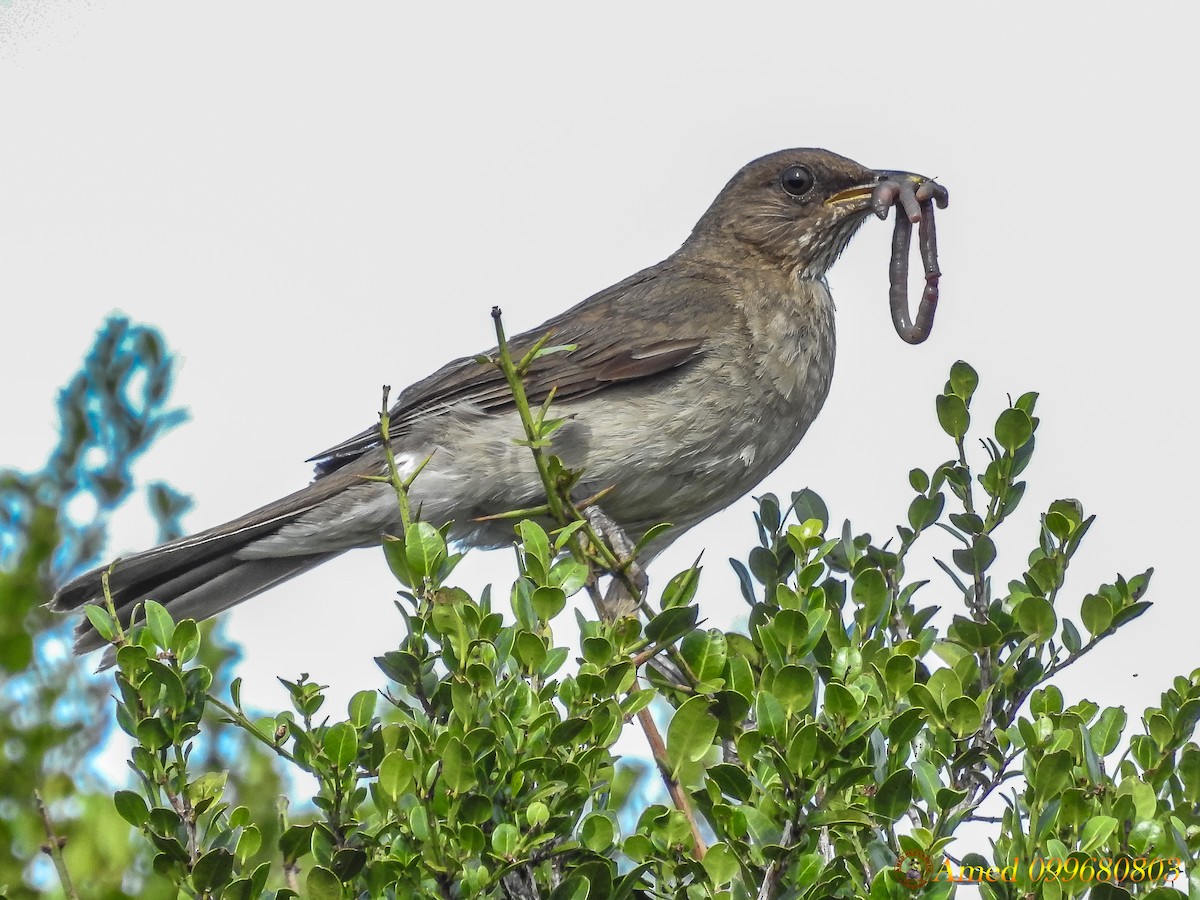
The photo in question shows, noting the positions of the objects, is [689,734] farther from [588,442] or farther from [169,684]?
[588,442]

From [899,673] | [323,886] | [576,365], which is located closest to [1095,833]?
[899,673]

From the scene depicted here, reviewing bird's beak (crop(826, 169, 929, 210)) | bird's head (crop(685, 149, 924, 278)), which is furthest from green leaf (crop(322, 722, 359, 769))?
bird's head (crop(685, 149, 924, 278))

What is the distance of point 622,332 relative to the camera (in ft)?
19.4

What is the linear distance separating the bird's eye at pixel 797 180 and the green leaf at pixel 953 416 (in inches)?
132

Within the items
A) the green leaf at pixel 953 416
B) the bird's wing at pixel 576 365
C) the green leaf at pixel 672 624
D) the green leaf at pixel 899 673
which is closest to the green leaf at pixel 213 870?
the green leaf at pixel 672 624

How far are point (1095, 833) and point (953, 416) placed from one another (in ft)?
3.99

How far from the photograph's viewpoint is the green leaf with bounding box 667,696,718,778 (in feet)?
8.31

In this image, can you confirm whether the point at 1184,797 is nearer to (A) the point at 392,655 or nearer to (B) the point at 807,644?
(B) the point at 807,644

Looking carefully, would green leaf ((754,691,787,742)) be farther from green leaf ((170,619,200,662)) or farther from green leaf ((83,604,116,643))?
green leaf ((83,604,116,643))

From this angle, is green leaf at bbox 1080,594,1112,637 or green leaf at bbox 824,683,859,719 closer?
green leaf at bbox 824,683,859,719

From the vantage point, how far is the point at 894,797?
2.38m

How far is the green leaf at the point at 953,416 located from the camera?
342 centimetres

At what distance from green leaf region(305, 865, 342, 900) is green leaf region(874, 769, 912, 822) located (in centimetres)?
87

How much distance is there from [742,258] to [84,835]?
3789mm
